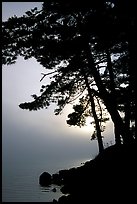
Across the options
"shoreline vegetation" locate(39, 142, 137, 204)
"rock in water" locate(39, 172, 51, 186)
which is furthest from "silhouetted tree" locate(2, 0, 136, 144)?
"rock in water" locate(39, 172, 51, 186)

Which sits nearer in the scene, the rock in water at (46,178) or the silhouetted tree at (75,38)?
the silhouetted tree at (75,38)

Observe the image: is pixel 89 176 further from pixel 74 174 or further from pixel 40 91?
pixel 40 91

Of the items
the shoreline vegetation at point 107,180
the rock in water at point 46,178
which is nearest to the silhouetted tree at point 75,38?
the shoreline vegetation at point 107,180

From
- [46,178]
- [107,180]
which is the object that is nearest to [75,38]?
[107,180]

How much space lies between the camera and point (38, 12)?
14297mm

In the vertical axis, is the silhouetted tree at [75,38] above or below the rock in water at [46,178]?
above

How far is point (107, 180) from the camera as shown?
34.9 feet

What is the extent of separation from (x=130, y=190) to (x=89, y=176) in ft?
9.81

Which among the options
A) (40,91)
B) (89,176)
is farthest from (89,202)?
(40,91)

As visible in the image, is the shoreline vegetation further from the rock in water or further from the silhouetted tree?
the rock in water

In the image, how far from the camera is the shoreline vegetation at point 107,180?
950 centimetres

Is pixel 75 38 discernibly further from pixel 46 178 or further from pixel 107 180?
pixel 46 178

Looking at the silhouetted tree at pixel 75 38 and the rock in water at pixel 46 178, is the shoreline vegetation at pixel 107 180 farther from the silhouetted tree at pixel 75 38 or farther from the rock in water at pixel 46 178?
the rock in water at pixel 46 178

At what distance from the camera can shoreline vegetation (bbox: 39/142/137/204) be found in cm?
950
